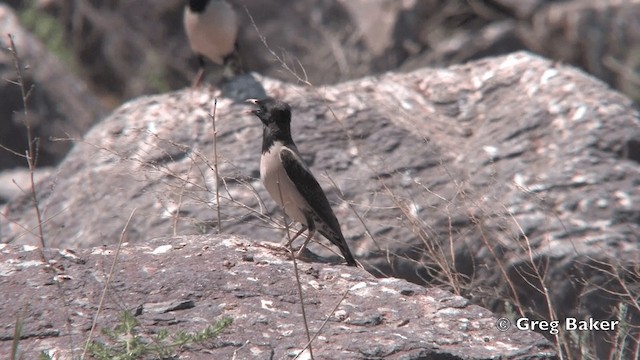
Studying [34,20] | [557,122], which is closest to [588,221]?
[557,122]

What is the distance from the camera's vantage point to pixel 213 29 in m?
9.36

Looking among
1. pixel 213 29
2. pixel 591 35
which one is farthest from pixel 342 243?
pixel 591 35

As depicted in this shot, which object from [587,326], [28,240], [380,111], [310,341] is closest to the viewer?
[310,341]

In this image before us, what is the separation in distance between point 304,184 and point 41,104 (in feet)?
19.5

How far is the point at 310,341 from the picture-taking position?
3.58m

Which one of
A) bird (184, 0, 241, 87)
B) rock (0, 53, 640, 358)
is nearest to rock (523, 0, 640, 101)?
bird (184, 0, 241, 87)

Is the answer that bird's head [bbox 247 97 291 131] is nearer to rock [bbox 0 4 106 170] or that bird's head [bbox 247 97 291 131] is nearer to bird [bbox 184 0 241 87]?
bird [bbox 184 0 241 87]

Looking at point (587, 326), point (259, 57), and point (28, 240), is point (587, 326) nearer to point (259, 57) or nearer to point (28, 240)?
point (28, 240)

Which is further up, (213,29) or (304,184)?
(304,184)

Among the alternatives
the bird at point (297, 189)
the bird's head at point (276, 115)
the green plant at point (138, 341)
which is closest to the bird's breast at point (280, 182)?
the bird at point (297, 189)

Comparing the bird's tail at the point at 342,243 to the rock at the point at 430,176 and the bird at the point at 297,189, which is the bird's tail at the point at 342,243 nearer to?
the bird at the point at 297,189

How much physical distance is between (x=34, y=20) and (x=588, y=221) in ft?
28.2

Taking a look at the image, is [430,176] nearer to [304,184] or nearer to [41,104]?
[304,184]

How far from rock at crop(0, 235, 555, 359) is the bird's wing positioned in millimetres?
835
